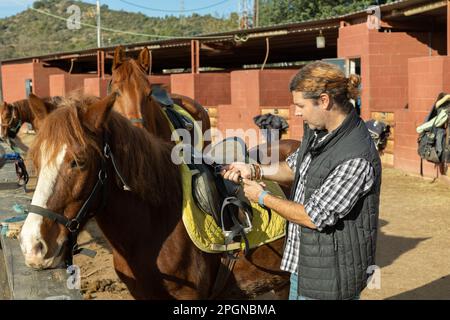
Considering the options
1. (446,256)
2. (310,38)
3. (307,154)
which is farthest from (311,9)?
(307,154)

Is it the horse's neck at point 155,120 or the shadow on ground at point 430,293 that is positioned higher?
the horse's neck at point 155,120

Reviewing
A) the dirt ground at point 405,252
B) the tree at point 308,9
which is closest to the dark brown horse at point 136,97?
the dirt ground at point 405,252

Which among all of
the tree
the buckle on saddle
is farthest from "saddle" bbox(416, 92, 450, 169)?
the tree

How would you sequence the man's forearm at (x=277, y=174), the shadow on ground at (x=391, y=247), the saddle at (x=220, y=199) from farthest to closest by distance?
the shadow on ground at (x=391, y=247), the man's forearm at (x=277, y=174), the saddle at (x=220, y=199)

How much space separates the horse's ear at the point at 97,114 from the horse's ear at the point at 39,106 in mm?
304

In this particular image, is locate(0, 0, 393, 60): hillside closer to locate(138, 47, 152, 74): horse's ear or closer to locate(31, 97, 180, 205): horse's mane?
locate(138, 47, 152, 74): horse's ear

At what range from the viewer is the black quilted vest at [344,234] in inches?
Answer: 89.4

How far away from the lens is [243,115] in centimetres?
1523

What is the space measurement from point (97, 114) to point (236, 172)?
0.77m

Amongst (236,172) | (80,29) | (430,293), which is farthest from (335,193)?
(80,29)

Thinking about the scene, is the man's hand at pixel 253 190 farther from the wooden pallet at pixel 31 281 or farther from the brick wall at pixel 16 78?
the brick wall at pixel 16 78

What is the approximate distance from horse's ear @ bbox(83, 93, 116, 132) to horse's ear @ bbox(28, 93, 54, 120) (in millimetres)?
304

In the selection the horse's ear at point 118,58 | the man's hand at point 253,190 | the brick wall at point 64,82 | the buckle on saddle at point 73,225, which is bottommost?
the buckle on saddle at point 73,225

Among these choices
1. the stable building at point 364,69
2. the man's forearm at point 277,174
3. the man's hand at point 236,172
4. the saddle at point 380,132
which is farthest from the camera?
the saddle at point 380,132
